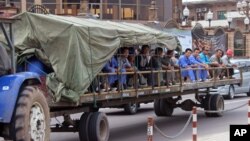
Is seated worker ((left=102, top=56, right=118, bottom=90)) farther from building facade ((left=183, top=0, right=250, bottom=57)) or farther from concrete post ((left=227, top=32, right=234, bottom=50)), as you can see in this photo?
building facade ((left=183, top=0, right=250, bottom=57))

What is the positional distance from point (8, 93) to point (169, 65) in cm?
860

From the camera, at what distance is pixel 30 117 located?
9273mm

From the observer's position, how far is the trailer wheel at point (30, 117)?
29.3 ft

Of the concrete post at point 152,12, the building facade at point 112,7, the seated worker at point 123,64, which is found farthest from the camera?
the concrete post at point 152,12

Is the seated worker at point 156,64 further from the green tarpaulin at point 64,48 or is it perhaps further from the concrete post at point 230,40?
the concrete post at point 230,40

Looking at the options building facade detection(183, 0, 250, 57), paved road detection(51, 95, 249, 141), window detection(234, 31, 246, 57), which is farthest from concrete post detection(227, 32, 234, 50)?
paved road detection(51, 95, 249, 141)

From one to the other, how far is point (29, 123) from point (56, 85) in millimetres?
2580

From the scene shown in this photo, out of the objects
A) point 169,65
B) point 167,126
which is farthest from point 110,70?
point 167,126

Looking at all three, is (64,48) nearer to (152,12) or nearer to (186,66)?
(186,66)

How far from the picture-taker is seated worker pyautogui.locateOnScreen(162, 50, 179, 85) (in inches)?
652

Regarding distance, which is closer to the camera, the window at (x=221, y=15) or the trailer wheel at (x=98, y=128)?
the trailer wheel at (x=98, y=128)

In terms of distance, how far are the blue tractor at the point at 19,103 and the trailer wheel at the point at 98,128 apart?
2.82 meters

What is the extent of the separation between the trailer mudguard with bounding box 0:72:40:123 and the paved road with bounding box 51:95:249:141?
585cm

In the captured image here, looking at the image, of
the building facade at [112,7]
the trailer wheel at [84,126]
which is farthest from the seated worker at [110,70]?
the building facade at [112,7]
